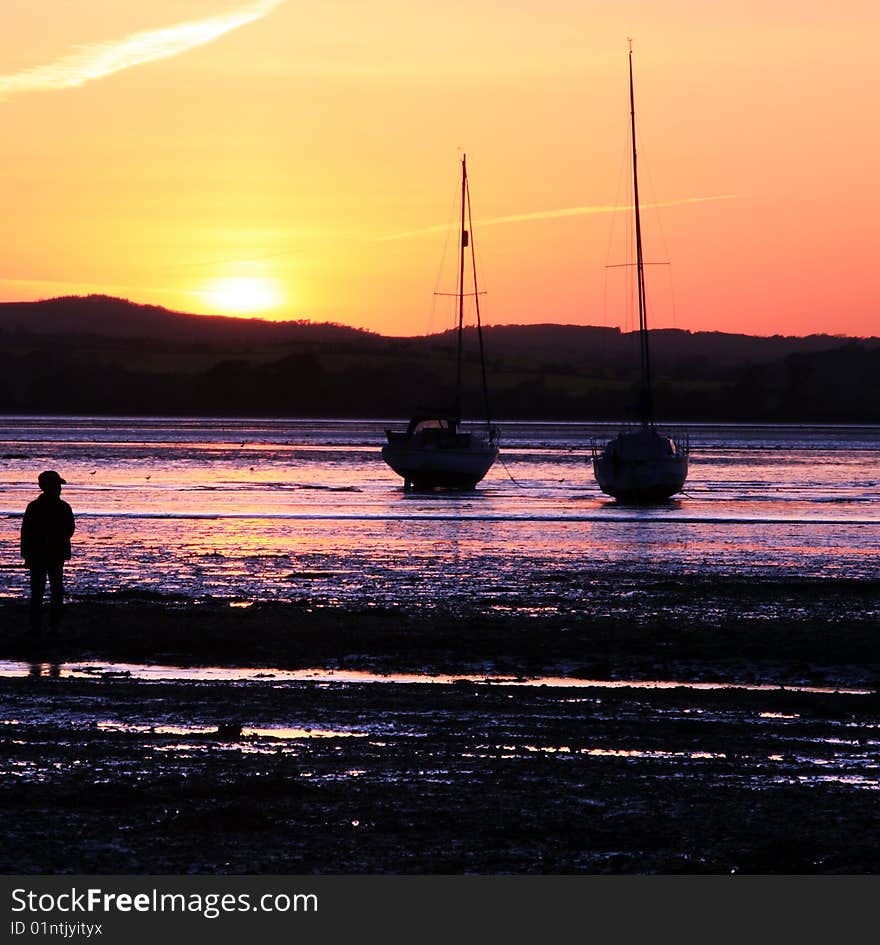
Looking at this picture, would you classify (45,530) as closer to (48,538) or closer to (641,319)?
(48,538)

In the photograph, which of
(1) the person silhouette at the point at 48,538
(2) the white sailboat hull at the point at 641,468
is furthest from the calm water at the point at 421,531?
(1) the person silhouette at the point at 48,538

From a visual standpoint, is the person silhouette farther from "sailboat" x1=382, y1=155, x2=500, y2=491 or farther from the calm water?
"sailboat" x1=382, y1=155, x2=500, y2=491

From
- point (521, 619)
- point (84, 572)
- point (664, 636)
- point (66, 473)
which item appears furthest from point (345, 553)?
point (66, 473)

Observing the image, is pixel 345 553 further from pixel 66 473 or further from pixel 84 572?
pixel 66 473

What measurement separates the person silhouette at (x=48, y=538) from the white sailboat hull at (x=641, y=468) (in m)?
33.8

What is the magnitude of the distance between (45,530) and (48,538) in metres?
0.10

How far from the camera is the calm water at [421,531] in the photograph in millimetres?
24203

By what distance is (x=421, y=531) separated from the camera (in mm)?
35656

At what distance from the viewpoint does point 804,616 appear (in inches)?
811

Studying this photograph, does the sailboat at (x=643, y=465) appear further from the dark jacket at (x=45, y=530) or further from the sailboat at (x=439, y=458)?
the dark jacket at (x=45, y=530)

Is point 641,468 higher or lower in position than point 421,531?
higher

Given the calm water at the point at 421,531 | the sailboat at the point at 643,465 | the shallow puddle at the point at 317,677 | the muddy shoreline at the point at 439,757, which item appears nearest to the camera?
the muddy shoreline at the point at 439,757

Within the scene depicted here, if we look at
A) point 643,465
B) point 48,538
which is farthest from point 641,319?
point 48,538

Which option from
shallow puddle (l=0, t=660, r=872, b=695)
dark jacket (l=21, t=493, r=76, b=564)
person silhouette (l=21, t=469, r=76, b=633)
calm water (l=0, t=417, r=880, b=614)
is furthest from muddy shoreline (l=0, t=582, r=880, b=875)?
calm water (l=0, t=417, r=880, b=614)
